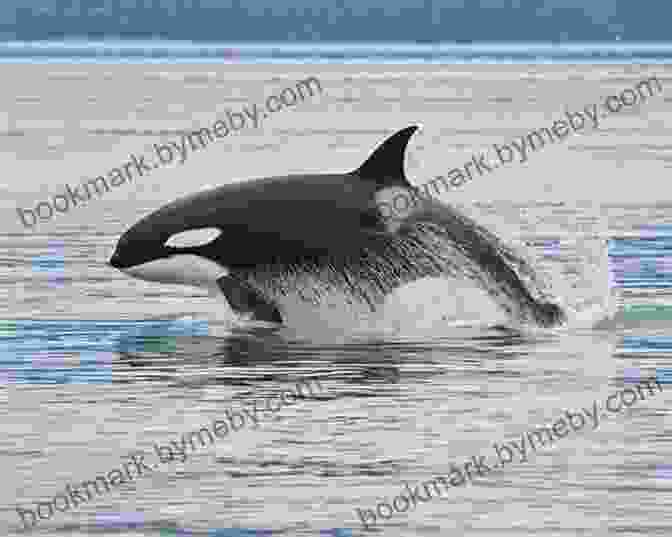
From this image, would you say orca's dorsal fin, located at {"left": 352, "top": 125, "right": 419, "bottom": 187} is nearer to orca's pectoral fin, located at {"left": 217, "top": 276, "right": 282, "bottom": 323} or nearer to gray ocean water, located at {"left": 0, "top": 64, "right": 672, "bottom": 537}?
gray ocean water, located at {"left": 0, "top": 64, "right": 672, "bottom": 537}

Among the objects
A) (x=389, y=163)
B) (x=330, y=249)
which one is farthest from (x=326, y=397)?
(x=389, y=163)

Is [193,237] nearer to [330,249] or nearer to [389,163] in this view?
[330,249]

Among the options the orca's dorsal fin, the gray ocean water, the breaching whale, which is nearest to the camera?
the gray ocean water

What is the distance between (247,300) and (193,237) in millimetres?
679

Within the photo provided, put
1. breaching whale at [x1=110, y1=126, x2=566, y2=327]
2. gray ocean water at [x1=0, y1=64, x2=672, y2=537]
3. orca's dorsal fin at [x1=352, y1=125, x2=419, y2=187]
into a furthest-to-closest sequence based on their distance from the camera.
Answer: breaching whale at [x1=110, y1=126, x2=566, y2=327] → orca's dorsal fin at [x1=352, y1=125, x2=419, y2=187] → gray ocean water at [x1=0, y1=64, x2=672, y2=537]

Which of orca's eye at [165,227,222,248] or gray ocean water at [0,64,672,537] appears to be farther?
orca's eye at [165,227,222,248]

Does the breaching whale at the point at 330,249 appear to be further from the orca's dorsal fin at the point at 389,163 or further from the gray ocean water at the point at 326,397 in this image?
the gray ocean water at the point at 326,397

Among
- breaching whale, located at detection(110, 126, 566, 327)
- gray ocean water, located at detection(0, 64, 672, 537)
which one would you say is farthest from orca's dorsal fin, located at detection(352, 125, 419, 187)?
gray ocean water, located at detection(0, 64, 672, 537)

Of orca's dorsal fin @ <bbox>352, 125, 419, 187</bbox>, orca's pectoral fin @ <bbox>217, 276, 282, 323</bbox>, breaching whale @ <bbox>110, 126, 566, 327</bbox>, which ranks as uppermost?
orca's dorsal fin @ <bbox>352, 125, 419, 187</bbox>

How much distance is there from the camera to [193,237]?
1970 cm

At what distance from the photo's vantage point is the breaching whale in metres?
19.7

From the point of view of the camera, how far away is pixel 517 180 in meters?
40.5

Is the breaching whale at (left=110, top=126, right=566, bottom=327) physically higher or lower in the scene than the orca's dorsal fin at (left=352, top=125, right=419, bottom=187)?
lower

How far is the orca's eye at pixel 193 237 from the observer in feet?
64.6
